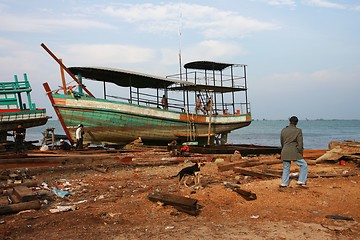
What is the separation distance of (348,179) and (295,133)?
2270mm

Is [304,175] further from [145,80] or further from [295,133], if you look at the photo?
[145,80]

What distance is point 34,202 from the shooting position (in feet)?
18.5

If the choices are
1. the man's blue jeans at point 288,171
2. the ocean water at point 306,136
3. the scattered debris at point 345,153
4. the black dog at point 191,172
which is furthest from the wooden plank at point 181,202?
the ocean water at point 306,136

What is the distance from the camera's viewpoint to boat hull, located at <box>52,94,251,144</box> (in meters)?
16.1

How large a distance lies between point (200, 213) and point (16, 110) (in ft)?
55.5

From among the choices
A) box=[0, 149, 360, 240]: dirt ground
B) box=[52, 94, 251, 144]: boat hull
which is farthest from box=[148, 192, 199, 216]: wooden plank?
box=[52, 94, 251, 144]: boat hull

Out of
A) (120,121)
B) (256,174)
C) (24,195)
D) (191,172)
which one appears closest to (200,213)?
(191,172)

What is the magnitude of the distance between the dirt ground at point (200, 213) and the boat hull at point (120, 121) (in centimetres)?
816

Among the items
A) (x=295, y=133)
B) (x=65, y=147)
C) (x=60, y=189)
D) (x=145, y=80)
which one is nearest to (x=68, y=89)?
(x=65, y=147)

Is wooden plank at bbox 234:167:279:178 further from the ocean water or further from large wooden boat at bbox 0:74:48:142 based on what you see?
the ocean water

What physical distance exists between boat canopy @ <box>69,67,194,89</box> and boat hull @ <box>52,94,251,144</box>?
5.08 feet

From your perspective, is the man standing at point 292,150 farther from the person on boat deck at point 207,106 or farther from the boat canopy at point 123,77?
the person on boat deck at point 207,106

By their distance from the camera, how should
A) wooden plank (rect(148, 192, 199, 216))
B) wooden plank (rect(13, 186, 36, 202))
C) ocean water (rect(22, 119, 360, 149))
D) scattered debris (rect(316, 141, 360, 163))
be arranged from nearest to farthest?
1. wooden plank (rect(148, 192, 199, 216))
2. wooden plank (rect(13, 186, 36, 202))
3. scattered debris (rect(316, 141, 360, 163))
4. ocean water (rect(22, 119, 360, 149))

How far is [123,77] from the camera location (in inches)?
699
